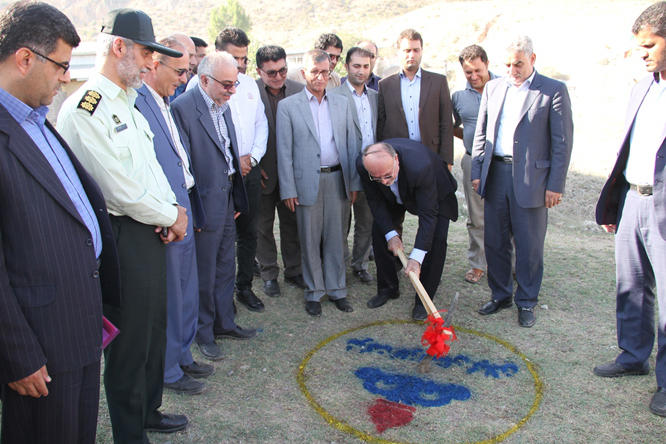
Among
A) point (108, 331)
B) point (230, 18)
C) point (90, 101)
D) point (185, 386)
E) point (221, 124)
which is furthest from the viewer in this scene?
point (230, 18)

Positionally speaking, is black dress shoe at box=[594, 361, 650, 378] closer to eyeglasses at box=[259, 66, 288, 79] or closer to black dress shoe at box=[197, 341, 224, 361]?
black dress shoe at box=[197, 341, 224, 361]

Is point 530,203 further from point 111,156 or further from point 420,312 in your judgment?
point 111,156

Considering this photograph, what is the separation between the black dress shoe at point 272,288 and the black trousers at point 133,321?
84.5 inches

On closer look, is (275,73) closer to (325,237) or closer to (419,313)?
(325,237)

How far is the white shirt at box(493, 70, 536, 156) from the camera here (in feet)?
13.3

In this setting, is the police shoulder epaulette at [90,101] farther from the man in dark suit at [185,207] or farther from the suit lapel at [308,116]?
the suit lapel at [308,116]

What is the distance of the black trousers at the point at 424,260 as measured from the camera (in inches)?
170

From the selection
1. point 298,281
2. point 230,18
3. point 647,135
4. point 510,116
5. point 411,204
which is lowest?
point 298,281

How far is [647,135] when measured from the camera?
313 centimetres

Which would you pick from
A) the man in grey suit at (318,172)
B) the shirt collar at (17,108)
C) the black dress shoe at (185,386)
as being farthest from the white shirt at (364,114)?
the shirt collar at (17,108)

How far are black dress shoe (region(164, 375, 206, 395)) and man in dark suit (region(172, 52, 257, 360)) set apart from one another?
410mm

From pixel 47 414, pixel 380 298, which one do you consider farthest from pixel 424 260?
pixel 47 414

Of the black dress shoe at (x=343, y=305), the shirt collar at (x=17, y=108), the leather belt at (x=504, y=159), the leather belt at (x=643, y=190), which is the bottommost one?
the black dress shoe at (x=343, y=305)

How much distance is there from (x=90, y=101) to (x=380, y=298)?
9.93ft
